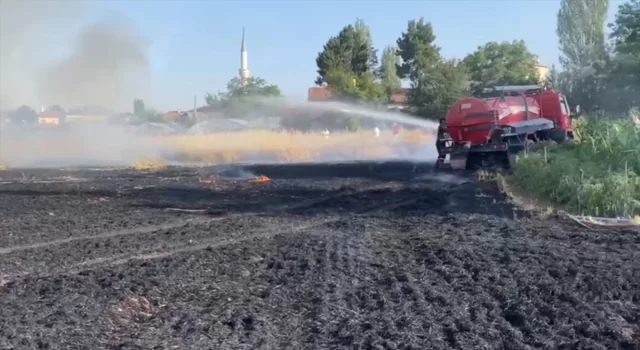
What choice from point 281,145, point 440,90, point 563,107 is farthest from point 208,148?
point 563,107

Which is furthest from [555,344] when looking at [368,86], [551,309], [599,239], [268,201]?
[368,86]

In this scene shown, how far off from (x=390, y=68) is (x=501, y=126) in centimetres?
5014

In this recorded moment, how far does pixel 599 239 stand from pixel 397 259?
2.87m

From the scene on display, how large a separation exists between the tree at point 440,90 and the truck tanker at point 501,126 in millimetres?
27900

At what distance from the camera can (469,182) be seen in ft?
63.4

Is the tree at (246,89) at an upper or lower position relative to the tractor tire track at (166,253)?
upper

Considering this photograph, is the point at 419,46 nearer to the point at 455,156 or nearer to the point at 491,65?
the point at 491,65

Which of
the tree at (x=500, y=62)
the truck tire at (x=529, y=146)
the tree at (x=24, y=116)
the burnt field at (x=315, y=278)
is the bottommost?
the burnt field at (x=315, y=278)

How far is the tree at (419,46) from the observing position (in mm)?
65250

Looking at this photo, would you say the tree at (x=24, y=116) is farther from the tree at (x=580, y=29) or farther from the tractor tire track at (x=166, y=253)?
the tree at (x=580, y=29)

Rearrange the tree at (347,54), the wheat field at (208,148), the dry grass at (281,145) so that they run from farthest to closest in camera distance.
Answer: the tree at (347,54) < the dry grass at (281,145) < the wheat field at (208,148)

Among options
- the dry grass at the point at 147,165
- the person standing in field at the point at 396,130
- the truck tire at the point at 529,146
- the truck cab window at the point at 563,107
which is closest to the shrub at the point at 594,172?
the truck tire at the point at 529,146

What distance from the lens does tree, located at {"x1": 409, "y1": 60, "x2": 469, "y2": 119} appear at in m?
51.7

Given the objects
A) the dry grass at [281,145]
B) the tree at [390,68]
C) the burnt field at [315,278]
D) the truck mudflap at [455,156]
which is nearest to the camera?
the burnt field at [315,278]
